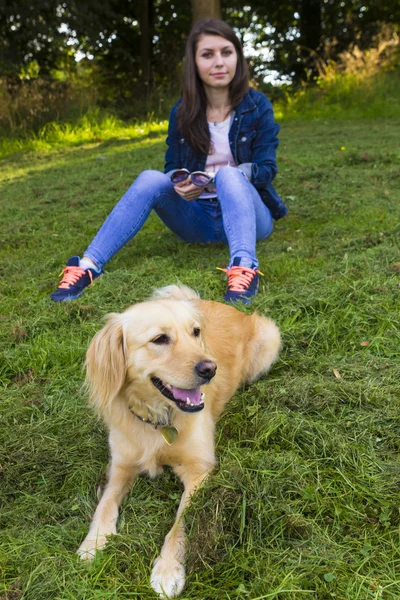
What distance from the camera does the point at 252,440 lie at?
2090 mm

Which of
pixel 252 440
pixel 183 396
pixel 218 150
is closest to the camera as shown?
pixel 183 396

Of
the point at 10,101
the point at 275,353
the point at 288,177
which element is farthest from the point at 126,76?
the point at 275,353

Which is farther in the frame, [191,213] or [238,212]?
[191,213]

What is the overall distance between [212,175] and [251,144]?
0.40 meters

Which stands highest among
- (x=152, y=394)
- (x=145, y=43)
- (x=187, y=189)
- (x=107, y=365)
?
(x=145, y=43)

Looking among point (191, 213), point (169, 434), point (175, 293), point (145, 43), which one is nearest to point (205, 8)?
point (145, 43)

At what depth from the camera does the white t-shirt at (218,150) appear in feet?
12.9

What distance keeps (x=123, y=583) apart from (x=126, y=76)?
15306 mm

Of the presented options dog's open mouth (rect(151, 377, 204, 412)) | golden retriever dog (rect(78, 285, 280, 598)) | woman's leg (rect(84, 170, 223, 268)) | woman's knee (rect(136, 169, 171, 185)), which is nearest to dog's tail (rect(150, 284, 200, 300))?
golden retriever dog (rect(78, 285, 280, 598))

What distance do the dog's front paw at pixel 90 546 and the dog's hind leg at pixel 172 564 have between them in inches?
7.8

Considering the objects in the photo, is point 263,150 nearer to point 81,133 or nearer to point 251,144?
point 251,144

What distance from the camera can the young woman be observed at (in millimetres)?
3498

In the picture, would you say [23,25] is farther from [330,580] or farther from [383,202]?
[330,580]

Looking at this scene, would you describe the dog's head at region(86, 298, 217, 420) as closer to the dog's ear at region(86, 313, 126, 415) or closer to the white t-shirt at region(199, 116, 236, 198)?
the dog's ear at region(86, 313, 126, 415)
